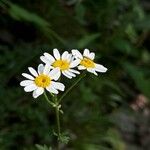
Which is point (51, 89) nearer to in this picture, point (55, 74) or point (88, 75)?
point (55, 74)

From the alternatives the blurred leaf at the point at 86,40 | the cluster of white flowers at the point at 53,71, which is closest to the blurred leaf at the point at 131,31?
the blurred leaf at the point at 86,40

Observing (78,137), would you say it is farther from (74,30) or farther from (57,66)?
(57,66)

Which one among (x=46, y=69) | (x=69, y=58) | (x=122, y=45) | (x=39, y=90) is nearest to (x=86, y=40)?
(x=122, y=45)

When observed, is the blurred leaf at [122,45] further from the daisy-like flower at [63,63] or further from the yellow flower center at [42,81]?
the yellow flower center at [42,81]

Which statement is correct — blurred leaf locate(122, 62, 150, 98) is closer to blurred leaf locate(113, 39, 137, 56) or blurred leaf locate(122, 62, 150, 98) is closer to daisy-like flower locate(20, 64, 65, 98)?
blurred leaf locate(113, 39, 137, 56)

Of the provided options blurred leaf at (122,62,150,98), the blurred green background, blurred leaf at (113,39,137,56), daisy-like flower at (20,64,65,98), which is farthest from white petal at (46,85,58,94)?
blurred leaf at (113,39,137,56)

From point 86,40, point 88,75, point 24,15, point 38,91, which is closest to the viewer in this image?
point 38,91
